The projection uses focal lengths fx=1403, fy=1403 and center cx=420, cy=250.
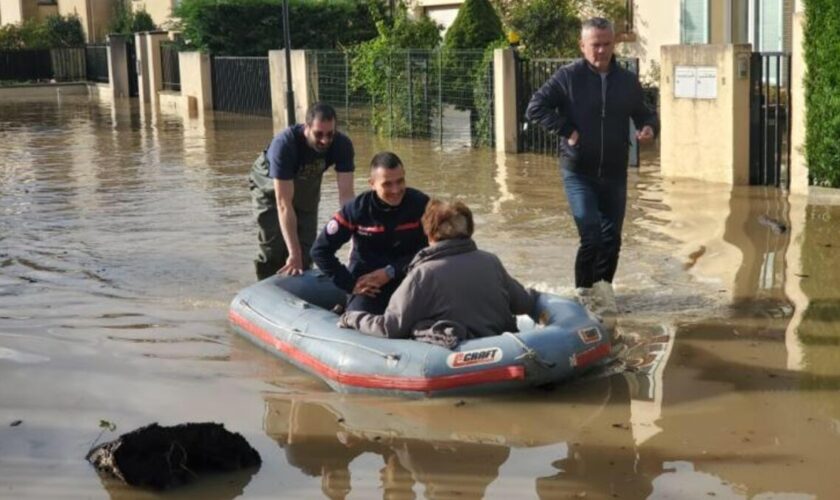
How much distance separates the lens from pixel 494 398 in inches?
285

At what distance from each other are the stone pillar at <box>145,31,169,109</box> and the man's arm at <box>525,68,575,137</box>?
2856 centimetres

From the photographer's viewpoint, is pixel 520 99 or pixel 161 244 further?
pixel 520 99

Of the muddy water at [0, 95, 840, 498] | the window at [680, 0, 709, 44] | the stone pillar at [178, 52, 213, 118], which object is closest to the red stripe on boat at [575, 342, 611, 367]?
the muddy water at [0, 95, 840, 498]

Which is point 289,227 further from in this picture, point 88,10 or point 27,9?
point 27,9

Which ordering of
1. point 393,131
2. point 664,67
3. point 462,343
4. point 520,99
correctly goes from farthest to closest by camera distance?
point 393,131
point 520,99
point 664,67
point 462,343

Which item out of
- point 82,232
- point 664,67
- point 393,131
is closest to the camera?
point 82,232

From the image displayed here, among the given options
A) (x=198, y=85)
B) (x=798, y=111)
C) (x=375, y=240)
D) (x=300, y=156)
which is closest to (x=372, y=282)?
(x=375, y=240)

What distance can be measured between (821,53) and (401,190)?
683cm

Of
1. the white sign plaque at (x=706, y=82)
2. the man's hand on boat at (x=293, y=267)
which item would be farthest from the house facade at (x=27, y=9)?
the man's hand on boat at (x=293, y=267)

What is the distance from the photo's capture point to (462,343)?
7199mm

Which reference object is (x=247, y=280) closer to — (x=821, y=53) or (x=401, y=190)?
(x=401, y=190)

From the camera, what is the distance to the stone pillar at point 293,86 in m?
25.4

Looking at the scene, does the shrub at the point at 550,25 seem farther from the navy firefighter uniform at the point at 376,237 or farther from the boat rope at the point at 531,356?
the boat rope at the point at 531,356

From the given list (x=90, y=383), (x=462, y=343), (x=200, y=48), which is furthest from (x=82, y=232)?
(x=200, y=48)
